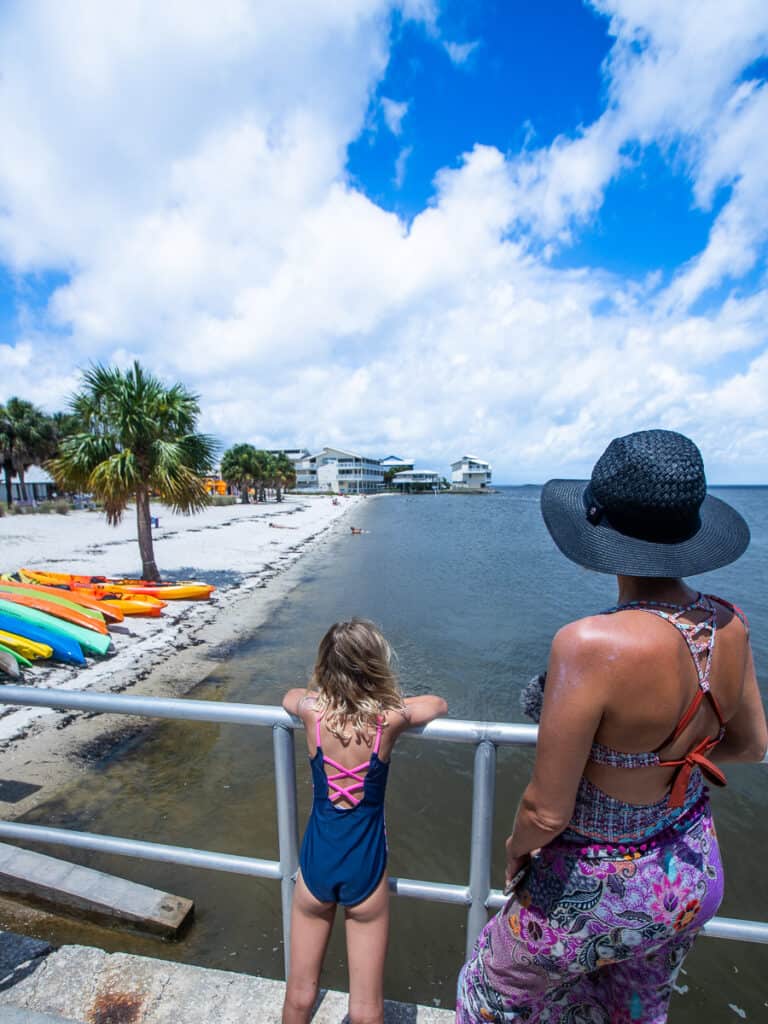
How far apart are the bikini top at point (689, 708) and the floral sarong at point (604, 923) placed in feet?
0.71

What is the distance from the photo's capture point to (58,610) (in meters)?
11.4

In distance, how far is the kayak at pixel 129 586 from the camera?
15.1m

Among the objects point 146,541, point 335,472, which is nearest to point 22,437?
point 146,541

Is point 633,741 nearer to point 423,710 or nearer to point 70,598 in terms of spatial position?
point 423,710

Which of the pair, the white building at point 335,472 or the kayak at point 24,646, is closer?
the kayak at point 24,646

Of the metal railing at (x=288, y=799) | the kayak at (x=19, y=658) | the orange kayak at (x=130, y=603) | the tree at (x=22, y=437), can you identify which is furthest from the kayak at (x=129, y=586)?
the tree at (x=22, y=437)

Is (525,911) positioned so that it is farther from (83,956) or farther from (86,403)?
(86,403)

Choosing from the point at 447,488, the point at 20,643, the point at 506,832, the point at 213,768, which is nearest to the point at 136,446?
the point at 20,643

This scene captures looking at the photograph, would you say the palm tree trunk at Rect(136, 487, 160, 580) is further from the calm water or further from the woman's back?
the woman's back

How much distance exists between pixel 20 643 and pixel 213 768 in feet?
17.0

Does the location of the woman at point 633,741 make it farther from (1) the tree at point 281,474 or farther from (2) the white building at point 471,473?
(2) the white building at point 471,473

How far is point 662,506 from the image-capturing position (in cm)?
136

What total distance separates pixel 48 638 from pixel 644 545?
38.0ft

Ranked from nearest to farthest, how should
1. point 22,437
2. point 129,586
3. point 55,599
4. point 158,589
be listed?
point 55,599 < point 129,586 < point 158,589 < point 22,437
